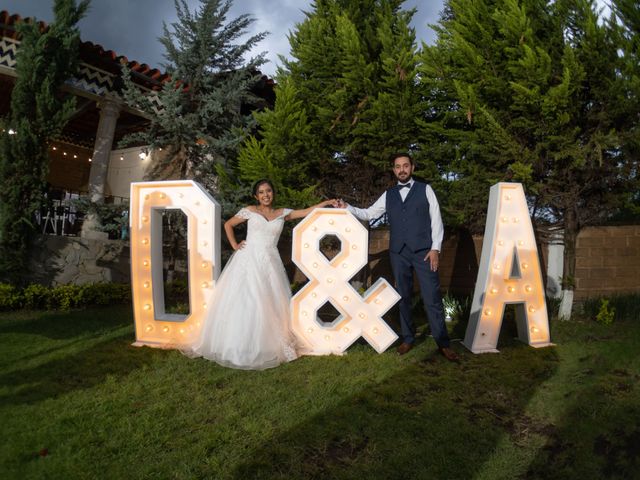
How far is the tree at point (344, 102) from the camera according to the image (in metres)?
7.39

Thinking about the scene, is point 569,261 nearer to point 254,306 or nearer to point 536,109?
point 536,109

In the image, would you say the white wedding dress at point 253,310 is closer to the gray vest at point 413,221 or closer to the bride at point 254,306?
the bride at point 254,306

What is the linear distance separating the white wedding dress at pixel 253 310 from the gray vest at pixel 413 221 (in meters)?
1.43

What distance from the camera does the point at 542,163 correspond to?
22.6 feet

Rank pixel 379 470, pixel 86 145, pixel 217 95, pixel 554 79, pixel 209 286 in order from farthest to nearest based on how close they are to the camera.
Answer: pixel 86 145
pixel 217 95
pixel 554 79
pixel 209 286
pixel 379 470

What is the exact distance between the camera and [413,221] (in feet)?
16.8

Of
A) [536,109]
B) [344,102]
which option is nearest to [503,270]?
[536,109]

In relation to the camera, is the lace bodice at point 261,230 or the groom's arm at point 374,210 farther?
the groom's arm at point 374,210

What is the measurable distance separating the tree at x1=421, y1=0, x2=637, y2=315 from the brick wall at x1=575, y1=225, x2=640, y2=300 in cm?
37

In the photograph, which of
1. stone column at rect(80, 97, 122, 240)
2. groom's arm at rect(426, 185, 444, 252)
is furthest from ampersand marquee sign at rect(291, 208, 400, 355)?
stone column at rect(80, 97, 122, 240)

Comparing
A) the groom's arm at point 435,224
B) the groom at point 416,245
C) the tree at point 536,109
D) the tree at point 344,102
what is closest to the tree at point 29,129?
the tree at point 344,102

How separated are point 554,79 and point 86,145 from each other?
1700 cm

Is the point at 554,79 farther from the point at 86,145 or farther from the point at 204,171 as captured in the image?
the point at 86,145

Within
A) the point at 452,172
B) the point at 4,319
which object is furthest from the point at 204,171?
the point at 452,172
